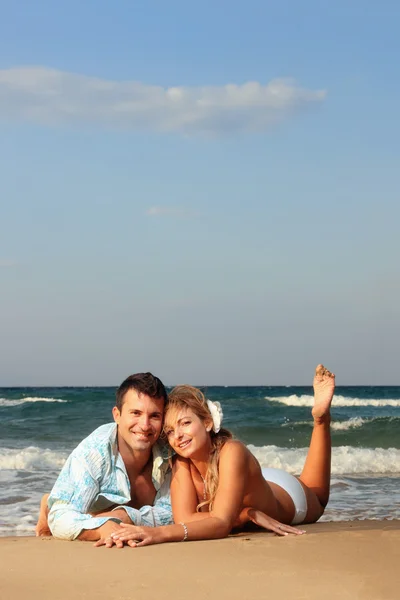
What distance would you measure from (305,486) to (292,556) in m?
1.73

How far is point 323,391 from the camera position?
619 cm

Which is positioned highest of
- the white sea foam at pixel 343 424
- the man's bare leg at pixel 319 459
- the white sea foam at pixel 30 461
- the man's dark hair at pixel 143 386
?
the man's dark hair at pixel 143 386

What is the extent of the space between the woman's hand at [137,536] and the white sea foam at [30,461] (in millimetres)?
7882

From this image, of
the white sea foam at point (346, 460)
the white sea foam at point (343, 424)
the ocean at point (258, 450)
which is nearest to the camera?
the ocean at point (258, 450)

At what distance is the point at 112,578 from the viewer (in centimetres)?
406

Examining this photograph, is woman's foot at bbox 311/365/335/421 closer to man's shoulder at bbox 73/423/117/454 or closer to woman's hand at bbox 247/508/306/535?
woman's hand at bbox 247/508/306/535

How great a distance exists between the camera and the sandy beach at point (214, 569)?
3838mm

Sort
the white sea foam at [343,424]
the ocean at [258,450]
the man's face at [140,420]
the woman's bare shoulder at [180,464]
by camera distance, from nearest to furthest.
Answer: the man's face at [140,420] < the woman's bare shoulder at [180,464] < the ocean at [258,450] < the white sea foam at [343,424]

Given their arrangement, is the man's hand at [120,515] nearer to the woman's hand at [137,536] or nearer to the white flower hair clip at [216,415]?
the woman's hand at [137,536]

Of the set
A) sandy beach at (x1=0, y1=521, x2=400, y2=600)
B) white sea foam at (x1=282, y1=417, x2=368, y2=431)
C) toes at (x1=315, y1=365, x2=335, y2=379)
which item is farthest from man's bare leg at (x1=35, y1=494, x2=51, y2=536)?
white sea foam at (x1=282, y1=417, x2=368, y2=431)

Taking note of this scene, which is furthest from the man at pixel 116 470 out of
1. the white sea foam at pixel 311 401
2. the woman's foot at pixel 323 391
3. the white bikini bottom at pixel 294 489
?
the white sea foam at pixel 311 401

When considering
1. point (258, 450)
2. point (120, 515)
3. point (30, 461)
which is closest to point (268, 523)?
point (120, 515)

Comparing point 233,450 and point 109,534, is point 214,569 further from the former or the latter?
point 233,450

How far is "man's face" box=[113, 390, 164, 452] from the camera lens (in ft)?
17.3
